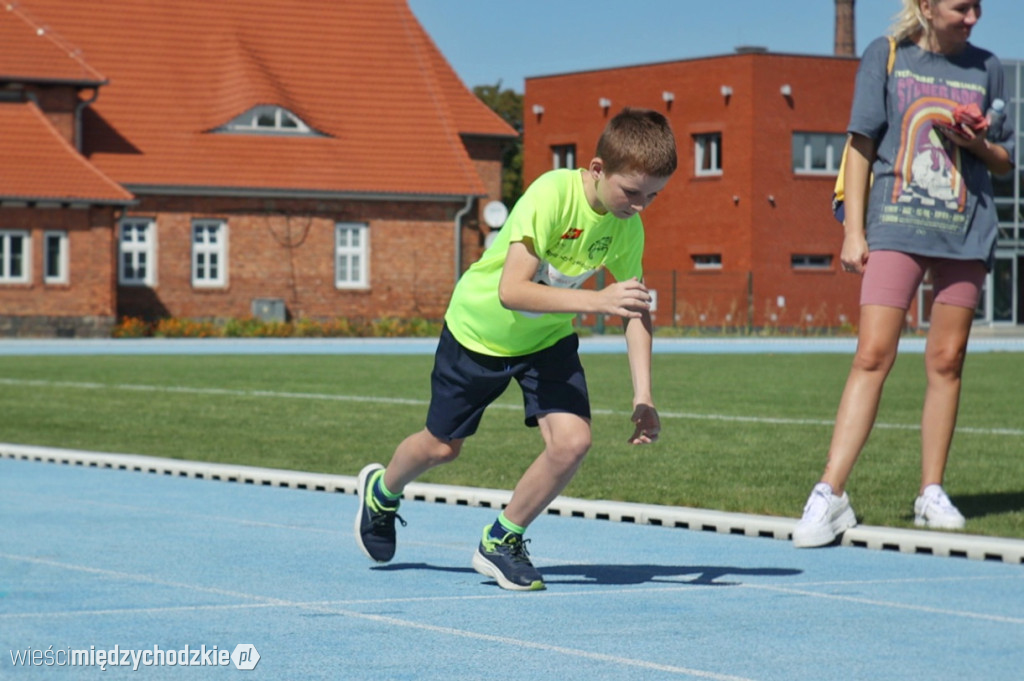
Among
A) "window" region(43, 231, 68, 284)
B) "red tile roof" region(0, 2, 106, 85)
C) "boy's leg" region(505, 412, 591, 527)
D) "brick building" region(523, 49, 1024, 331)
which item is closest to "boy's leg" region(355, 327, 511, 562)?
"boy's leg" region(505, 412, 591, 527)

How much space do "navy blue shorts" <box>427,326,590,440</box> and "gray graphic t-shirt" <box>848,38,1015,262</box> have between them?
6.89ft

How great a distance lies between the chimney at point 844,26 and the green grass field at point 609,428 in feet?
130

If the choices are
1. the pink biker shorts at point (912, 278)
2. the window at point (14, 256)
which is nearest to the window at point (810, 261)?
the window at point (14, 256)

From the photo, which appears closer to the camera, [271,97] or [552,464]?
[552,464]

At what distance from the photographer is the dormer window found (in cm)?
4803

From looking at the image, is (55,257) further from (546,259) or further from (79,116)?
(546,259)

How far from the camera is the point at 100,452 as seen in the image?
42.8 feet

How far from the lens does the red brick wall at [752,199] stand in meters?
54.1

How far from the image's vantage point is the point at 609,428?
1553cm

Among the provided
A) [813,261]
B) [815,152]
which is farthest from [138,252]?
[815,152]

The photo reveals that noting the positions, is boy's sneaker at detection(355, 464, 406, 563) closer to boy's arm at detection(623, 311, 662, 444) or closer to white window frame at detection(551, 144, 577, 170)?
boy's arm at detection(623, 311, 662, 444)

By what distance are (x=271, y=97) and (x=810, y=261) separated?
1755 centimetres

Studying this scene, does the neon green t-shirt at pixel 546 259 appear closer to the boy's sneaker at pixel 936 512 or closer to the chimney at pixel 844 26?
the boy's sneaker at pixel 936 512

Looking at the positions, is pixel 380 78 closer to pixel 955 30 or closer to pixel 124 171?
pixel 124 171
